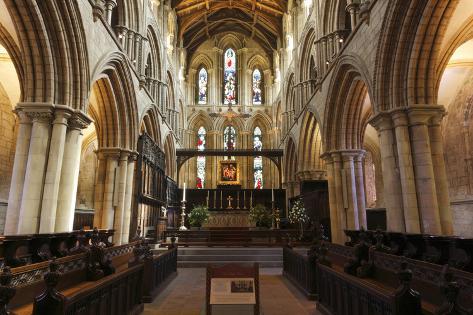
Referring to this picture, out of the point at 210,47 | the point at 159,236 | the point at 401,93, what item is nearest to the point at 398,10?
the point at 401,93

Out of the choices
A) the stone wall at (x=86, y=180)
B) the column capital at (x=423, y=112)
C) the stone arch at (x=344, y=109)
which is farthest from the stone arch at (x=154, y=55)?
the column capital at (x=423, y=112)

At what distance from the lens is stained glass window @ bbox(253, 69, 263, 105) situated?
2891 centimetres

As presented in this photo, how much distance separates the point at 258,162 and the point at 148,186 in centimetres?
1430

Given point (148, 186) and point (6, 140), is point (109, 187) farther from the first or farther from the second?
point (6, 140)

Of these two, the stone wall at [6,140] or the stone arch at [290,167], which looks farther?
the stone arch at [290,167]

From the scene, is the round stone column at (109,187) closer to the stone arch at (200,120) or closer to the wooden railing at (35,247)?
the wooden railing at (35,247)

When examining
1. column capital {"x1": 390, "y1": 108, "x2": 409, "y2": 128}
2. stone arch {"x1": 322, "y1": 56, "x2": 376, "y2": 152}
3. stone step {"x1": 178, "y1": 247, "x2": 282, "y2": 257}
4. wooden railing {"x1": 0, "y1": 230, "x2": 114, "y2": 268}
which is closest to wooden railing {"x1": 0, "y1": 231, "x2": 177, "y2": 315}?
wooden railing {"x1": 0, "y1": 230, "x2": 114, "y2": 268}

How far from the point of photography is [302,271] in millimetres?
6461

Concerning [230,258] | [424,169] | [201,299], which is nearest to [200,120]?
[230,258]

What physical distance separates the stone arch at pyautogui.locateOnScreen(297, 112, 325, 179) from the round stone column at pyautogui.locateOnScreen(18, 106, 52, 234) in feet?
38.8

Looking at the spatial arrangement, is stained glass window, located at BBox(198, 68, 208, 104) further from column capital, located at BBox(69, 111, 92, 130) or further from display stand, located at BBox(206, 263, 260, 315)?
display stand, located at BBox(206, 263, 260, 315)

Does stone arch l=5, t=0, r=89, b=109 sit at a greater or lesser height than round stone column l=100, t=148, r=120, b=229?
greater

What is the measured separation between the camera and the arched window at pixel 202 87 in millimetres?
28667


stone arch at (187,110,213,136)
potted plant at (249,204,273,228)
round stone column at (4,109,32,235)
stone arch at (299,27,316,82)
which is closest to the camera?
round stone column at (4,109,32,235)
